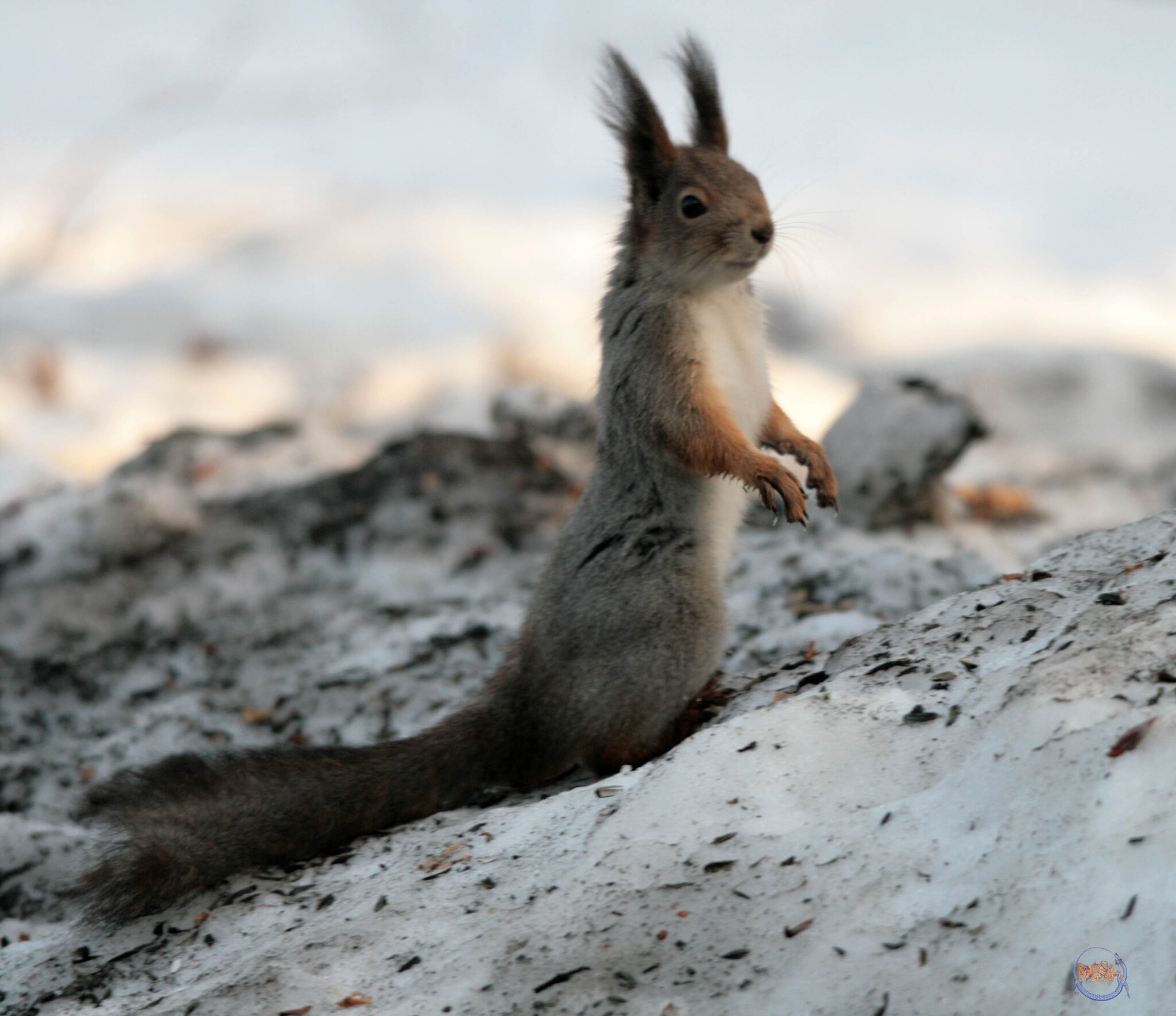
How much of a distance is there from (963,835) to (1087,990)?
292 millimetres

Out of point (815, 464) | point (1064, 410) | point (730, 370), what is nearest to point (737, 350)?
point (730, 370)

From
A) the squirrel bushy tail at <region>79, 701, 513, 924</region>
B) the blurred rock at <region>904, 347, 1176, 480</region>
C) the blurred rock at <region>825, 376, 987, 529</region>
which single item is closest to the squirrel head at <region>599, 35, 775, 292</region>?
the squirrel bushy tail at <region>79, 701, 513, 924</region>

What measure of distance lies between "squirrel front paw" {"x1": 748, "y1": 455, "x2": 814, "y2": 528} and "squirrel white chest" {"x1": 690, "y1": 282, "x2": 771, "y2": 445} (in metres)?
0.25

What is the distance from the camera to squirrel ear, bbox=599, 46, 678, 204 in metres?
2.59

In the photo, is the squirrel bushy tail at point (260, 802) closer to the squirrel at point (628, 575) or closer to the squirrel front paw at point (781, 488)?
the squirrel at point (628, 575)

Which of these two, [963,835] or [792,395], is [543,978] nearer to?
[963,835]

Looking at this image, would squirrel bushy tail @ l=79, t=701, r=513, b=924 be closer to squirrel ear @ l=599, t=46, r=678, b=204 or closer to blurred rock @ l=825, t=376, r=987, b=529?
squirrel ear @ l=599, t=46, r=678, b=204

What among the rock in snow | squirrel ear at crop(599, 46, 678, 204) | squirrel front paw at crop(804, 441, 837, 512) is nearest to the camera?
the rock in snow

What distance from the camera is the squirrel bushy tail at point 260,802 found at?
2158mm

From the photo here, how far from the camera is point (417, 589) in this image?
14.1ft

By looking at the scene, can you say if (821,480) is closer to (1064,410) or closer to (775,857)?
(775,857)

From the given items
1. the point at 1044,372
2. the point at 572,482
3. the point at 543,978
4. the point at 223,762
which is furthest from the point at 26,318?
the point at 543,978

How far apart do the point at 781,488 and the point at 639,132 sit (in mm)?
901

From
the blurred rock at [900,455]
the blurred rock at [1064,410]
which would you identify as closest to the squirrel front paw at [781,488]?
the blurred rock at [900,455]
